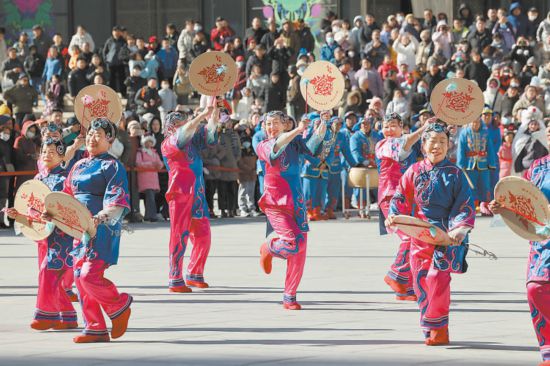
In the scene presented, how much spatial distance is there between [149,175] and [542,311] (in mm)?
13810

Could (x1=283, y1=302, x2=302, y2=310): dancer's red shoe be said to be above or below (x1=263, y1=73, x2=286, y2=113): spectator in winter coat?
below

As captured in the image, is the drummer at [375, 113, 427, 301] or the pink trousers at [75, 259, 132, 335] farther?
the drummer at [375, 113, 427, 301]

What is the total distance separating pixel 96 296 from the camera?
10.6m

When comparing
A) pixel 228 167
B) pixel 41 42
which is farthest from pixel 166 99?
pixel 228 167

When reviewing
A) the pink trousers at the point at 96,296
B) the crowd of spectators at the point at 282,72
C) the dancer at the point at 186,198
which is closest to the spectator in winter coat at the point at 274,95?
the crowd of spectators at the point at 282,72

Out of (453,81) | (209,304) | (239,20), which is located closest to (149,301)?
(209,304)

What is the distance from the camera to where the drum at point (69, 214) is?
34.2ft

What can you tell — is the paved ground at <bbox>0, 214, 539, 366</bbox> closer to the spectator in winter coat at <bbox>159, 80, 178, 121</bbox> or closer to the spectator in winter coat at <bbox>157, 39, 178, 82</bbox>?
the spectator in winter coat at <bbox>159, 80, 178, 121</bbox>

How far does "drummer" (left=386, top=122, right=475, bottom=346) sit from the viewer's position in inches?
411

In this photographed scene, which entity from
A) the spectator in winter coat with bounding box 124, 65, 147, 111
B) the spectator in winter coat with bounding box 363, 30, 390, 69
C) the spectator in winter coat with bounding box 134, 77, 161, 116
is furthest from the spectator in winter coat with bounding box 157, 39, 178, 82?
the spectator in winter coat with bounding box 363, 30, 390, 69

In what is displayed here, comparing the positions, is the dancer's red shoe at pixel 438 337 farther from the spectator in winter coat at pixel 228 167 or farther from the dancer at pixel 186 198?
the spectator in winter coat at pixel 228 167

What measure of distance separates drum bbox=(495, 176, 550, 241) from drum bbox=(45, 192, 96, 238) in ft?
9.25

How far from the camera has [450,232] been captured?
10.5 metres

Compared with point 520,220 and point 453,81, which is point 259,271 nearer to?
point 453,81
